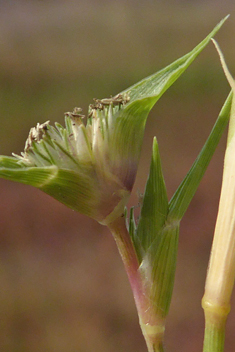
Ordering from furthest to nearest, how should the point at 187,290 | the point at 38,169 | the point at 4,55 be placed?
1. the point at 4,55
2. the point at 187,290
3. the point at 38,169

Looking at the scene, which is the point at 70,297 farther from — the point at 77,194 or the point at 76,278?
the point at 77,194

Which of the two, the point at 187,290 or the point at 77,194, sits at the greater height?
the point at 77,194

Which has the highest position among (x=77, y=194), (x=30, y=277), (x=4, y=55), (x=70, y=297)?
(x=4, y=55)

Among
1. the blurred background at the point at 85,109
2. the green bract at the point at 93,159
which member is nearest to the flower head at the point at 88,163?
the green bract at the point at 93,159

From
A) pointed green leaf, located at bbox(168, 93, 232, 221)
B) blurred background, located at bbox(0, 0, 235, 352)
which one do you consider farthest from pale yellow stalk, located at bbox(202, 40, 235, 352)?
blurred background, located at bbox(0, 0, 235, 352)

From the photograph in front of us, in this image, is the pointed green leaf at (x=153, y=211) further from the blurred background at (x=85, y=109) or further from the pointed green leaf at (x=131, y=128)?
the blurred background at (x=85, y=109)

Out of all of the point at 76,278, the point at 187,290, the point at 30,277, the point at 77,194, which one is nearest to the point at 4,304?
the point at 30,277
